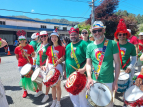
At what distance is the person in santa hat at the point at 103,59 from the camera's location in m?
2.24

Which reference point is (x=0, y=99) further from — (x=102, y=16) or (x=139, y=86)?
(x=102, y=16)

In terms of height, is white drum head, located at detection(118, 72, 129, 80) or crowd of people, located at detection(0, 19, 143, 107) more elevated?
crowd of people, located at detection(0, 19, 143, 107)

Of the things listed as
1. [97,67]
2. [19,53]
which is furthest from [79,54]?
[19,53]

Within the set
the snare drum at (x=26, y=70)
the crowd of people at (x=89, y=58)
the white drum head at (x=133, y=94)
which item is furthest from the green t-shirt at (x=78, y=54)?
the snare drum at (x=26, y=70)

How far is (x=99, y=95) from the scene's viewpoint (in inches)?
85.7

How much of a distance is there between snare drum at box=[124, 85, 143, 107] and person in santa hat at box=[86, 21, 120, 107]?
276 mm

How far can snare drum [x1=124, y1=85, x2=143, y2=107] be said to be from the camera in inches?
75.6

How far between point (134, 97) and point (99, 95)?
616mm

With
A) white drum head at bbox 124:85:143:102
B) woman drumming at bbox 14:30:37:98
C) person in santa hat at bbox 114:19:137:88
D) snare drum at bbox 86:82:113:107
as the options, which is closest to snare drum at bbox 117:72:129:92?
person in santa hat at bbox 114:19:137:88

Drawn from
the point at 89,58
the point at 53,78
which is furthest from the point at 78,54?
the point at 53,78

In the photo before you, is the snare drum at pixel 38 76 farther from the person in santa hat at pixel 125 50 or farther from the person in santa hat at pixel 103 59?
the person in santa hat at pixel 125 50

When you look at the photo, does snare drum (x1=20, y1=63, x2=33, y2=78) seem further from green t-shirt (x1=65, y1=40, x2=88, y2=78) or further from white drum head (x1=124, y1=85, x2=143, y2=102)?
white drum head (x1=124, y1=85, x2=143, y2=102)

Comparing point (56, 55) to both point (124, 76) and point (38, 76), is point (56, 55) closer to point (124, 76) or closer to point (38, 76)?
point (38, 76)

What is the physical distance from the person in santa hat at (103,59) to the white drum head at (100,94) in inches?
4.6
